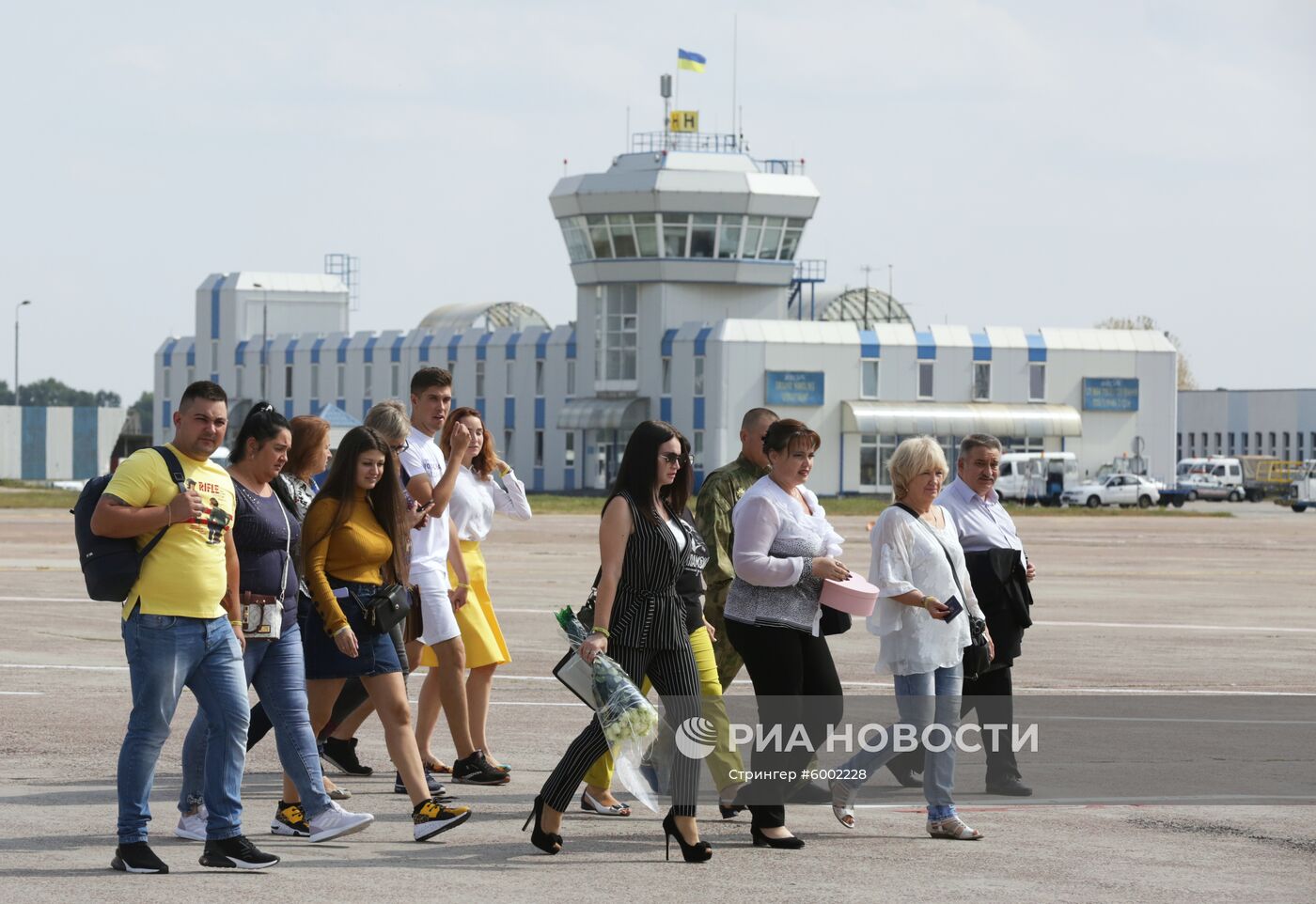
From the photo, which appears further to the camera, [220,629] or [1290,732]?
[1290,732]

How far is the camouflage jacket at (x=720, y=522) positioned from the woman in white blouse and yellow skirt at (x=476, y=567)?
3.63 ft

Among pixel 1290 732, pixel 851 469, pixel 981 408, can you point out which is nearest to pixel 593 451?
pixel 851 469

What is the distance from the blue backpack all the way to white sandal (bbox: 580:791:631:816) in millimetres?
2538

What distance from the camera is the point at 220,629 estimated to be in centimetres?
756

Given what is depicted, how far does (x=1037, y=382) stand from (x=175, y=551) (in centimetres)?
7624

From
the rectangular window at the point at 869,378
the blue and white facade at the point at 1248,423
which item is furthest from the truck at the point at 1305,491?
the blue and white facade at the point at 1248,423

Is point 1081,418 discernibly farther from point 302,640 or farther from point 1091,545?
point 302,640

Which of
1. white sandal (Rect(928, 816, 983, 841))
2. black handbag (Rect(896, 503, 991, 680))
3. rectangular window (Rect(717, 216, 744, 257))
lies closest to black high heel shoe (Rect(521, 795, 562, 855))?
white sandal (Rect(928, 816, 983, 841))

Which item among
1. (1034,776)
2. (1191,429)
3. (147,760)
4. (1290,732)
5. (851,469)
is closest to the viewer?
(147,760)

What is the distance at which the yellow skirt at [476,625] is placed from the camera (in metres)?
9.80

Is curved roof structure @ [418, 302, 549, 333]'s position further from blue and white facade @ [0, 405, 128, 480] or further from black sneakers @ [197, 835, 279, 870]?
black sneakers @ [197, 835, 279, 870]

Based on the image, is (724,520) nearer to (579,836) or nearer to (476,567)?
(476,567)

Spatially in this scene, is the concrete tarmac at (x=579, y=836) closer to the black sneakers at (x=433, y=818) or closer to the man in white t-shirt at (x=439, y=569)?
the black sneakers at (x=433, y=818)

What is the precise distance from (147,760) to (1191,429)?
11657 centimetres
